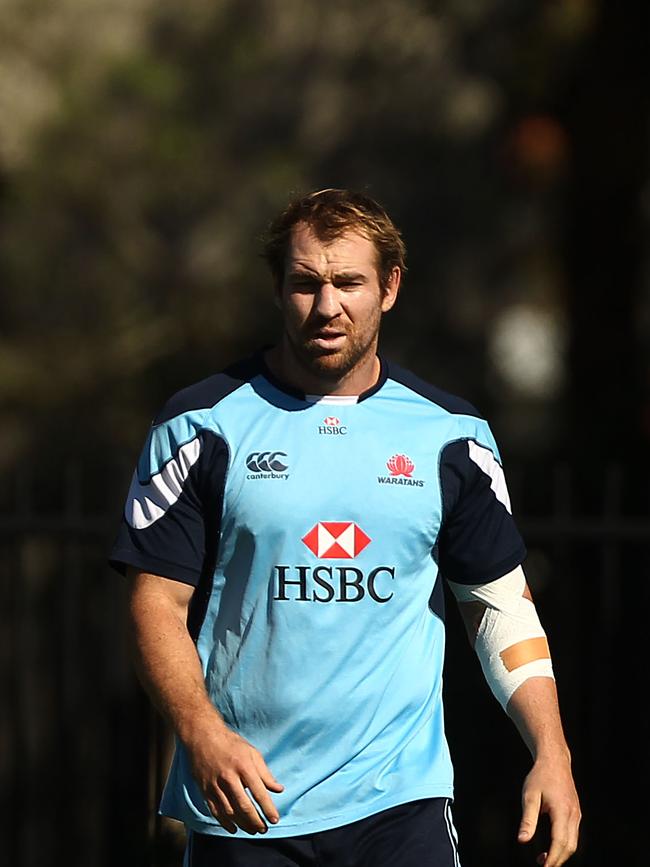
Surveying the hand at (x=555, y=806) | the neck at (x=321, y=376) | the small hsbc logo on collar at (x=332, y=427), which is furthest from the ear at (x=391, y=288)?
the hand at (x=555, y=806)

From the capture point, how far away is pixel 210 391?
3611 mm

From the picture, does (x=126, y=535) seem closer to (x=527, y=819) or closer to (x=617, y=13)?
(x=527, y=819)

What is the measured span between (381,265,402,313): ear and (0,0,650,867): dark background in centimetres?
334

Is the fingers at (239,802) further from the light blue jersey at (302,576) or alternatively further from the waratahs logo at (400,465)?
the waratahs logo at (400,465)

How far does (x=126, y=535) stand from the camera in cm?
353

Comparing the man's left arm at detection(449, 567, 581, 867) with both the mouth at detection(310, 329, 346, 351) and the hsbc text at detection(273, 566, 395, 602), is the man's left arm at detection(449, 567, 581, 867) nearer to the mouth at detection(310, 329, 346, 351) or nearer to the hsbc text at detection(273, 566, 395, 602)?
the hsbc text at detection(273, 566, 395, 602)

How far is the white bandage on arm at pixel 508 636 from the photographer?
12.2 feet

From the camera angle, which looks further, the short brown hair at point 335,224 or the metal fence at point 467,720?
the metal fence at point 467,720

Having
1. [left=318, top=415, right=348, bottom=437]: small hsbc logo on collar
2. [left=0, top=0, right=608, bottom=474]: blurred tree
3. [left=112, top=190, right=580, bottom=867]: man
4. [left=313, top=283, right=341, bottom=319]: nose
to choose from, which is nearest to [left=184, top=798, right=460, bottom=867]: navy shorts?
[left=112, top=190, right=580, bottom=867]: man

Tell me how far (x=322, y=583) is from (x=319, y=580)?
12mm

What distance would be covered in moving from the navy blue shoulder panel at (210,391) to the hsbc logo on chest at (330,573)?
1.27 ft

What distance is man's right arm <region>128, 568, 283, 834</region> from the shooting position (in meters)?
3.09

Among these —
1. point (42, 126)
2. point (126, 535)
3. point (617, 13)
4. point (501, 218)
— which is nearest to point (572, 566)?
point (617, 13)

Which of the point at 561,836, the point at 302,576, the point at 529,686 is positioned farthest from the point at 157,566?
the point at 561,836
